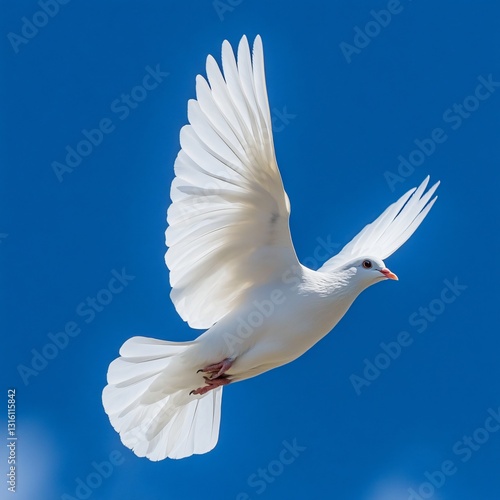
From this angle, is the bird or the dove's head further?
the dove's head

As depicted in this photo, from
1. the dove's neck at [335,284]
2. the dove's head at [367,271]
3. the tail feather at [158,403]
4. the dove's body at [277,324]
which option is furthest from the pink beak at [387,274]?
the tail feather at [158,403]

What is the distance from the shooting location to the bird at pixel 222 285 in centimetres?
1388

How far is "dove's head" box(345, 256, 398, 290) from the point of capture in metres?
15.2

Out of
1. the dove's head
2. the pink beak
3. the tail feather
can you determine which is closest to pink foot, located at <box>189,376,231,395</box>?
the tail feather

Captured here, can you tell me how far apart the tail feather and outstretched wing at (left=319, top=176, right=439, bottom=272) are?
8.66 ft

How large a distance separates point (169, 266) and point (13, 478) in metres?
3.62

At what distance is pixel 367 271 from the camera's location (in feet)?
50.1

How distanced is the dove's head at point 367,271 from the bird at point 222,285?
14mm

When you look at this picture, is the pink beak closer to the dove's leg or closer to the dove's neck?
the dove's neck

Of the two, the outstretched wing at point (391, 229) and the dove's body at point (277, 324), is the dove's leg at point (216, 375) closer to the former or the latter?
the dove's body at point (277, 324)

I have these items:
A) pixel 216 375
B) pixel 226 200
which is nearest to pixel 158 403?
pixel 216 375

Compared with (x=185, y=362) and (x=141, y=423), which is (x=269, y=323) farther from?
(x=141, y=423)

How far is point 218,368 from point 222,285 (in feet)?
3.22

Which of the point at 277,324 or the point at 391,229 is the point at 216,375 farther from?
the point at 391,229
